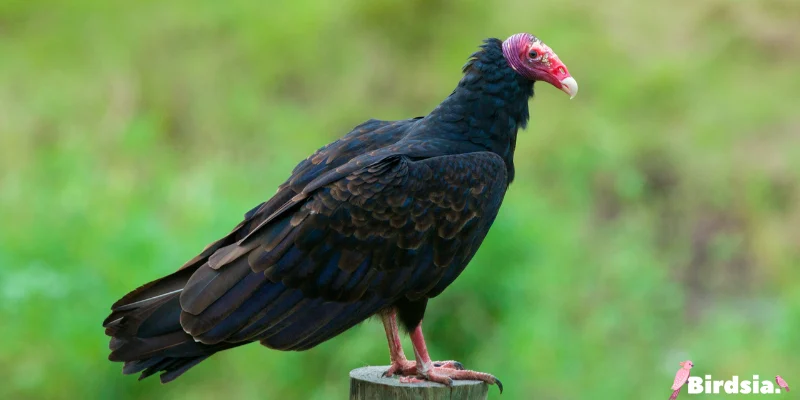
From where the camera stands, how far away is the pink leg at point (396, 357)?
359 centimetres

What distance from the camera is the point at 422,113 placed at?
10336mm

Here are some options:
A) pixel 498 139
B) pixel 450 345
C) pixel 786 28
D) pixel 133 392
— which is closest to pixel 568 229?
pixel 450 345

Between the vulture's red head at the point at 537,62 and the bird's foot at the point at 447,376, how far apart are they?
1.09 meters

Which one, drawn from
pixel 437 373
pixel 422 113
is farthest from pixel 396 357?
pixel 422 113

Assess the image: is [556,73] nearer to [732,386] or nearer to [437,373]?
[437,373]

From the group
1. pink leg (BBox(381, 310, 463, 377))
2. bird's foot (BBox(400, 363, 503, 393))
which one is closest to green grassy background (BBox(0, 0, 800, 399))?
pink leg (BBox(381, 310, 463, 377))

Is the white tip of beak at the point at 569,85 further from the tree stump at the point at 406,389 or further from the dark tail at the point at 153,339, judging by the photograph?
the dark tail at the point at 153,339

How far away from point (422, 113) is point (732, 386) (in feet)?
15.8

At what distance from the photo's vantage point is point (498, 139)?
150 inches

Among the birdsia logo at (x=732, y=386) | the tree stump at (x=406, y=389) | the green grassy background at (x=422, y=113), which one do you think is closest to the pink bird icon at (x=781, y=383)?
the birdsia logo at (x=732, y=386)

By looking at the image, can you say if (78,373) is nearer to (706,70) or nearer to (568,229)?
(568,229)

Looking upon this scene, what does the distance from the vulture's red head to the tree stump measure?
3.77ft

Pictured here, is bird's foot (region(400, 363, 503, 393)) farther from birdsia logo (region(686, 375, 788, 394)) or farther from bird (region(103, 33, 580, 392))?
birdsia logo (region(686, 375, 788, 394))

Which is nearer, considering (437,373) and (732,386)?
(437,373)
